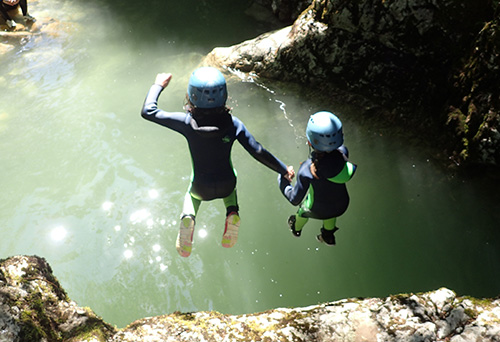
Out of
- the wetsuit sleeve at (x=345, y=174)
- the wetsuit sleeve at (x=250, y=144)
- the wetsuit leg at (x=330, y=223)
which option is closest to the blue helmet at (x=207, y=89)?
the wetsuit sleeve at (x=250, y=144)

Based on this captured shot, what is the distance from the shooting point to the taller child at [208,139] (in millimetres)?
2912

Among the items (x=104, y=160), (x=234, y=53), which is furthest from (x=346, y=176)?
(x=234, y=53)

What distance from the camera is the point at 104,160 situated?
15.7 feet

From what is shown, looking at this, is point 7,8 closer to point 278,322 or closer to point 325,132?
point 325,132

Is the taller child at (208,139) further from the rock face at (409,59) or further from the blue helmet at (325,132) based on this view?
the rock face at (409,59)

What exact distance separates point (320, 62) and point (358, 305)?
12.1ft

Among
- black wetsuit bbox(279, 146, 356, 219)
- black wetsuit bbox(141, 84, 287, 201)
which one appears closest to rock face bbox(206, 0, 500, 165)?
black wetsuit bbox(279, 146, 356, 219)

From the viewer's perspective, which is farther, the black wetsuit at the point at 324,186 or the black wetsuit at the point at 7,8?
the black wetsuit at the point at 7,8

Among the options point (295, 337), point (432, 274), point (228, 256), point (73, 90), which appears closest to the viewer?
point (295, 337)

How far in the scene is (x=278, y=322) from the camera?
7.32 ft

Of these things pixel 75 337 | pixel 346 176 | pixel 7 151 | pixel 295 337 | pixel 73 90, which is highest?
pixel 346 176

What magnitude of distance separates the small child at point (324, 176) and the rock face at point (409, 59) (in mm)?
1822

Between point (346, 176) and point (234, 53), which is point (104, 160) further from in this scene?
point (346, 176)

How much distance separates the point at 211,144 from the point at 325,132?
92 centimetres
